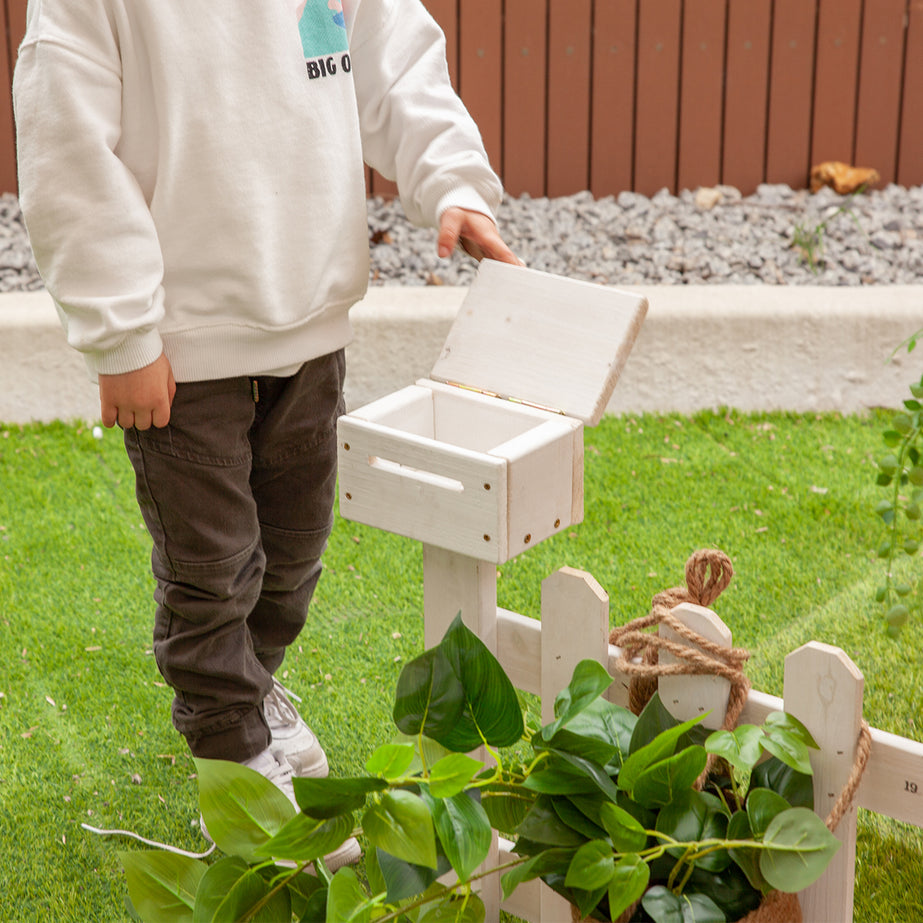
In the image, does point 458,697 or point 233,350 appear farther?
point 233,350

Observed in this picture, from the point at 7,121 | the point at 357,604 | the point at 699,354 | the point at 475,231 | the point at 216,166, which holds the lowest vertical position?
the point at 357,604

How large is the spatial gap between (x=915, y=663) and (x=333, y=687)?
1041mm

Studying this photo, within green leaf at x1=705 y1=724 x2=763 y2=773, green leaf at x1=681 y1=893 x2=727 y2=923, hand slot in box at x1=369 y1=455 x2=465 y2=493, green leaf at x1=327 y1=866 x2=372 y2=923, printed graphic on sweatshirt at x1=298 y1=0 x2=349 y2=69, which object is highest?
printed graphic on sweatshirt at x1=298 y1=0 x2=349 y2=69

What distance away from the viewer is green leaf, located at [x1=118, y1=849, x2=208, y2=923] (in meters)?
1.33

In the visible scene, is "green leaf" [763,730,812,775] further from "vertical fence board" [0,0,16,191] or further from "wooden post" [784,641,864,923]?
"vertical fence board" [0,0,16,191]

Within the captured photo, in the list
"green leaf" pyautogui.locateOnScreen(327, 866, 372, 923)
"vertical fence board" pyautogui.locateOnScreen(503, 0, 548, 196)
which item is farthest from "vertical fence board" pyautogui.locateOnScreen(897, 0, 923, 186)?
"green leaf" pyautogui.locateOnScreen(327, 866, 372, 923)

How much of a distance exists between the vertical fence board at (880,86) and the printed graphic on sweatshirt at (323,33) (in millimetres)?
3190

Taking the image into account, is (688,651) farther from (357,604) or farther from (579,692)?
(357,604)

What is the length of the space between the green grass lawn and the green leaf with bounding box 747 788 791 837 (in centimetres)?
57

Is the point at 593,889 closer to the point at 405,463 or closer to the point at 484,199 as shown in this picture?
the point at 405,463

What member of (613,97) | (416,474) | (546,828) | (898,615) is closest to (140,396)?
(416,474)

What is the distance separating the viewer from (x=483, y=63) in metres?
4.28

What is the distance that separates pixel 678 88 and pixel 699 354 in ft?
4.69

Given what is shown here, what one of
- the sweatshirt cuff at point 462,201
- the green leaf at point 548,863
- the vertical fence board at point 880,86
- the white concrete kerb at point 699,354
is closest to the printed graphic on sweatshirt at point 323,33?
the sweatshirt cuff at point 462,201
